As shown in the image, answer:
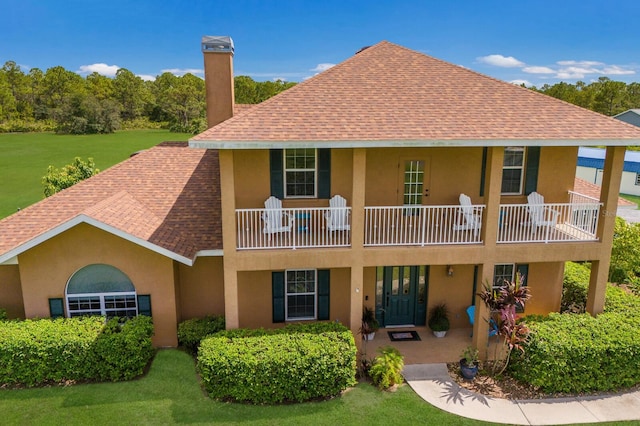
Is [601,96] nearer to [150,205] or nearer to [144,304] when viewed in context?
[150,205]

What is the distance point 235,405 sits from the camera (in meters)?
10.1

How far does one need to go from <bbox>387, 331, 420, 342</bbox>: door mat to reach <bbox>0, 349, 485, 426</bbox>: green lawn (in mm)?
2462

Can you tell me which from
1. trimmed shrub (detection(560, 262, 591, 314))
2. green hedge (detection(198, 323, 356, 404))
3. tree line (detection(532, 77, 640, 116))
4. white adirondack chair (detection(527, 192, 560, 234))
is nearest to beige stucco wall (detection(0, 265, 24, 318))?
green hedge (detection(198, 323, 356, 404))

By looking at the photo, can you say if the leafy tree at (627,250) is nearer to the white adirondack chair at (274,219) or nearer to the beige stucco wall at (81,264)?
the white adirondack chair at (274,219)

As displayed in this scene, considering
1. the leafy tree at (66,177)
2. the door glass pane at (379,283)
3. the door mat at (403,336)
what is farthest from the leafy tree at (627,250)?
the leafy tree at (66,177)

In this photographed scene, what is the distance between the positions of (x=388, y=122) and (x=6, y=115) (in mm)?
87925

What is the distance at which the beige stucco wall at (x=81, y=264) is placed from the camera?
37.8 feet

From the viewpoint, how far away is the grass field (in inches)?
1713

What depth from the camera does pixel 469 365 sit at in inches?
441

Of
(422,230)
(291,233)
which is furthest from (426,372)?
(291,233)

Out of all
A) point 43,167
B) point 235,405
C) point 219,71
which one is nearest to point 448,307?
point 235,405

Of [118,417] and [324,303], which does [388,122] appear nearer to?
[324,303]

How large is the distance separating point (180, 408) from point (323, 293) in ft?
17.0

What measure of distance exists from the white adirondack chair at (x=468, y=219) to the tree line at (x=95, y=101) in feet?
222
